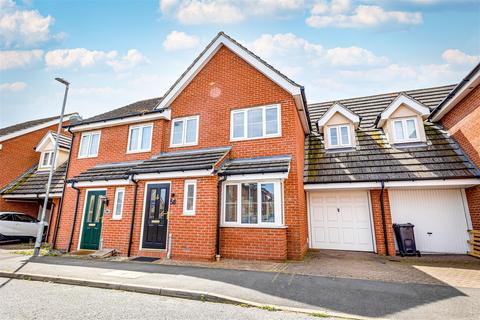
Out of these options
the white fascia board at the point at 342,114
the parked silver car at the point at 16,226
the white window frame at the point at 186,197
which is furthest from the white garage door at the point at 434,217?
the parked silver car at the point at 16,226

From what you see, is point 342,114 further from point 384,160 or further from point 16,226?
point 16,226

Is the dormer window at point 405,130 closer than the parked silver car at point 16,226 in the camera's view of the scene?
Yes

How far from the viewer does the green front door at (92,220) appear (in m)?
10.4

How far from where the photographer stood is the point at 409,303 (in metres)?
4.43

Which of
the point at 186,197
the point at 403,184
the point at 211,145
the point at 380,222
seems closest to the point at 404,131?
the point at 403,184

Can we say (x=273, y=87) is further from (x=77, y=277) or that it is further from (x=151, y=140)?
(x=77, y=277)

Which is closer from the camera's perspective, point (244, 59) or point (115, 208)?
point (115, 208)

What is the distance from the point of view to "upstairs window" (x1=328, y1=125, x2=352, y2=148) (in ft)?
37.2

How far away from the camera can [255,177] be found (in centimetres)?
830

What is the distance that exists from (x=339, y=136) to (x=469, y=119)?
469cm

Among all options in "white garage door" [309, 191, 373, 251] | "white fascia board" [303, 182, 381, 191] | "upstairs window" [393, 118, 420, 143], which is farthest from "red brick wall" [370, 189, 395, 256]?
"upstairs window" [393, 118, 420, 143]

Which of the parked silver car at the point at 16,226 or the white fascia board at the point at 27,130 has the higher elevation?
the white fascia board at the point at 27,130

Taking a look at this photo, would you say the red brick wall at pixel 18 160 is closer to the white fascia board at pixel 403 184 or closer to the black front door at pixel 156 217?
the black front door at pixel 156 217

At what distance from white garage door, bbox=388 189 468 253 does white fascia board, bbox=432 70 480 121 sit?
354 cm
